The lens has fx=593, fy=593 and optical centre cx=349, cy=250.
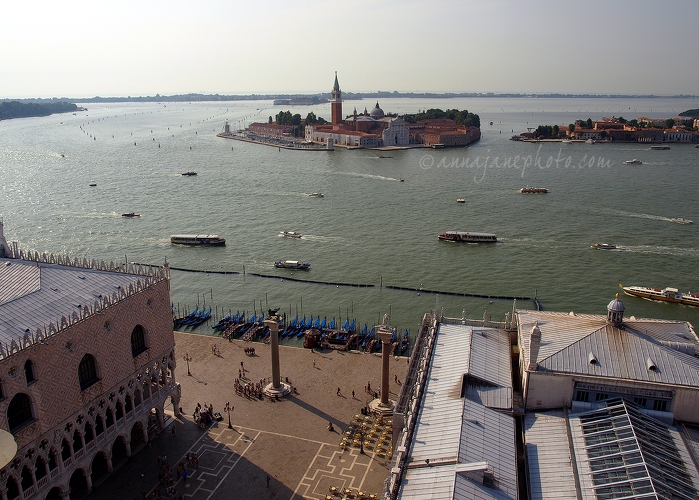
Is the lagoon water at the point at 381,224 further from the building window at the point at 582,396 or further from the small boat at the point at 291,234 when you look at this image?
the building window at the point at 582,396

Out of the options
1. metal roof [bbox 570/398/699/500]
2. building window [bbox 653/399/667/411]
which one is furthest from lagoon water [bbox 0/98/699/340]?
building window [bbox 653/399/667/411]

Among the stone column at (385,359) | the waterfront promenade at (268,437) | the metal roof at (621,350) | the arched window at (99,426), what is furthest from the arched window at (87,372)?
the metal roof at (621,350)

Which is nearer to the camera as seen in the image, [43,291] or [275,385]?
[43,291]

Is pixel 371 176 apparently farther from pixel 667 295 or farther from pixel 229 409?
pixel 229 409

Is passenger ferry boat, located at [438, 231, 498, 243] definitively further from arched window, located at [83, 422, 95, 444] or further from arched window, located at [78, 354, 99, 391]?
arched window, located at [83, 422, 95, 444]

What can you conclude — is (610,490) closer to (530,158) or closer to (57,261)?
(57,261)

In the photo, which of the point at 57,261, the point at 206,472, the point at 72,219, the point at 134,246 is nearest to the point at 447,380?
the point at 206,472

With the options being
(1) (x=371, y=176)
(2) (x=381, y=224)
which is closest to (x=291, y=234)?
(2) (x=381, y=224)
